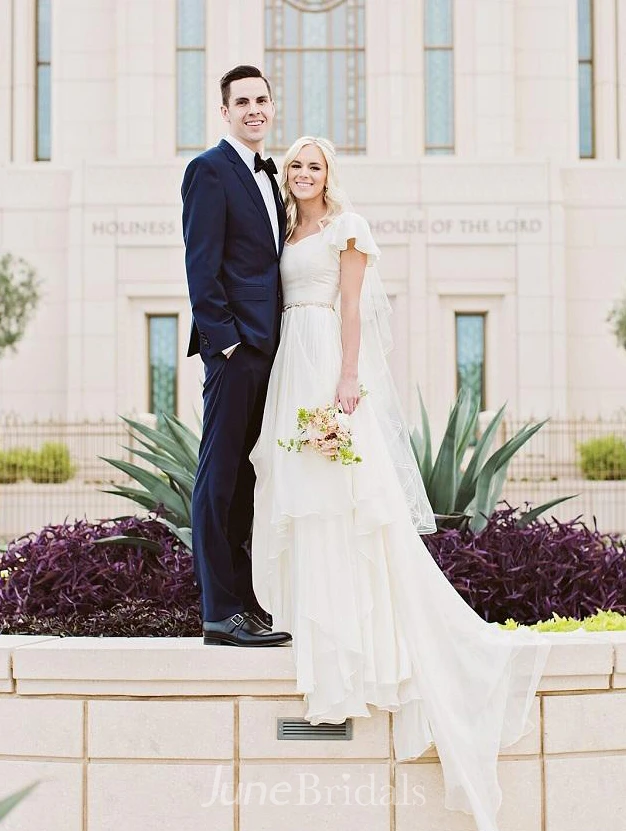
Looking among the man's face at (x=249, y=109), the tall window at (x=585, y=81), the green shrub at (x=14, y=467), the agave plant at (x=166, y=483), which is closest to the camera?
the man's face at (x=249, y=109)

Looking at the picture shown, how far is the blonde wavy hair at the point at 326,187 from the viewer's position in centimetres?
459

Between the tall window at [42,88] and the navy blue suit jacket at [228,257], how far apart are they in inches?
925

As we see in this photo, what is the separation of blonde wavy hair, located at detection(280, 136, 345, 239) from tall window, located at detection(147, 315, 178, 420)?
63.8 ft

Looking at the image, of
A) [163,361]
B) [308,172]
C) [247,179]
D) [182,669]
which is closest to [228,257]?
[247,179]

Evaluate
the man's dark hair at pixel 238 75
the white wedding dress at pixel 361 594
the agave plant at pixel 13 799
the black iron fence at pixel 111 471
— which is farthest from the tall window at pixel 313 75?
the agave plant at pixel 13 799

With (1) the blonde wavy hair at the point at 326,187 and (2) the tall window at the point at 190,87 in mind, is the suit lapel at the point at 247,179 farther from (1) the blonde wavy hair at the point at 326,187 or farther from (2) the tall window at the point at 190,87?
(2) the tall window at the point at 190,87

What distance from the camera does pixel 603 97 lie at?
2664 cm

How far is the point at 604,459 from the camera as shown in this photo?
2109cm

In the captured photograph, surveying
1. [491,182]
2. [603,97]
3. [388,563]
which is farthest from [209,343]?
[603,97]

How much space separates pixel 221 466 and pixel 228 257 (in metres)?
0.81

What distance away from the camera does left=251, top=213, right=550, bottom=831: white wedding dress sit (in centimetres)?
417

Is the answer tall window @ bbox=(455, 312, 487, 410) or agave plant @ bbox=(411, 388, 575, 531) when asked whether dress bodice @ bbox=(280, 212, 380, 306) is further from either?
tall window @ bbox=(455, 312, 487, 410)

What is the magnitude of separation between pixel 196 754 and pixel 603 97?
81.9 feet

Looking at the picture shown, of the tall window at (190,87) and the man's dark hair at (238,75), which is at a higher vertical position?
the tall window at (190,87)
